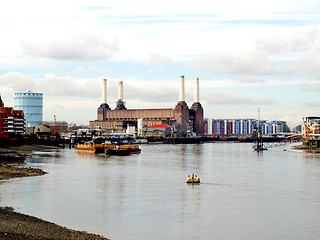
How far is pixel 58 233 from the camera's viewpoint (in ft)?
88.5

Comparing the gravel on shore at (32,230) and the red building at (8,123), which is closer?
the gravel on shore at (32,230)

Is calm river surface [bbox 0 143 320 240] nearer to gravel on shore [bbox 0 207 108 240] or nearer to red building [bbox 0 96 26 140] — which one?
gravel on shore [bbox 0 207 108 240]

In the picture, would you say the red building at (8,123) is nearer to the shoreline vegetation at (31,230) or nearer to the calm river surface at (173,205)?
the calm river surface at (173,205)

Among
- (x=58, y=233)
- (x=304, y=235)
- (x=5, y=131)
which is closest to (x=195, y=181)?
(x=304, y=235)

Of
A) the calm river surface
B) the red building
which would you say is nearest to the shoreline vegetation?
the calm river surface

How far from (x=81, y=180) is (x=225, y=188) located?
1694 centimetres

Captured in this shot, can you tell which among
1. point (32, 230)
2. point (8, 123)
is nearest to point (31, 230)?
point (32, 230)

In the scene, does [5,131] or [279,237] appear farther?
[5,131]

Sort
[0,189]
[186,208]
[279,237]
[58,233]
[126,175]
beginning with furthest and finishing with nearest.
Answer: [126,175] < [0,189] < [186,208] < [279,237] < [58,233]

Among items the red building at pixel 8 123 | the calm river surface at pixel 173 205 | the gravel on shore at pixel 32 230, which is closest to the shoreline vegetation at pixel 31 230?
the gravel on shore at pixel 32 230

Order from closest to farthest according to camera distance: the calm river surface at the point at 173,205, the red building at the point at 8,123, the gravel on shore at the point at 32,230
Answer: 1. the gravel on shore at the point at 32,230
2. the calm river surface at the point at 173,205
3. the red building at the point at 8,123

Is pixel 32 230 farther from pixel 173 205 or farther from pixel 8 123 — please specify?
pixel 8 123

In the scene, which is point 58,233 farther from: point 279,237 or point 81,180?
point 81,180

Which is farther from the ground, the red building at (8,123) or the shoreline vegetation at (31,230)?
the red building at (8,123)
